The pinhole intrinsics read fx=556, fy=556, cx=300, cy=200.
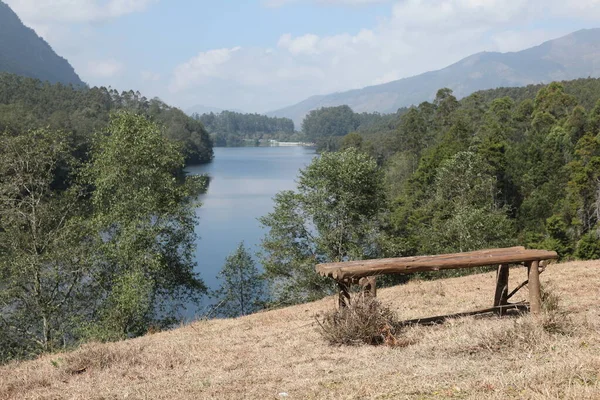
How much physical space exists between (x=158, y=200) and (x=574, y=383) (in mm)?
18504

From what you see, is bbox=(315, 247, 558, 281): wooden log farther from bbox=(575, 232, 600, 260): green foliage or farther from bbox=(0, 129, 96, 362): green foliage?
bbox=(575, 232, 600, 260): green foliage

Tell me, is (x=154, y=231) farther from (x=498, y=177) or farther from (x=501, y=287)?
(x=498, y=177)

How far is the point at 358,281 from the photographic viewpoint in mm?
8820

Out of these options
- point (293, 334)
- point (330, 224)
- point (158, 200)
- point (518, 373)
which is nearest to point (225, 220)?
point (330, 224)

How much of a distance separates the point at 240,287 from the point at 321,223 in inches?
281

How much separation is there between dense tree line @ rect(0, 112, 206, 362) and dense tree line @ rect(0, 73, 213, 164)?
4013 cm

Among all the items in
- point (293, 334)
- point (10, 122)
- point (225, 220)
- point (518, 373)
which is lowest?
point (225, 220)

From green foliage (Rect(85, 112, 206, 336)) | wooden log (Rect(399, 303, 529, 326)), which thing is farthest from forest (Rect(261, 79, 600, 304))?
wooden log (Rect(399, 303, 529, 326))

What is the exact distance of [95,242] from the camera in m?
20.8

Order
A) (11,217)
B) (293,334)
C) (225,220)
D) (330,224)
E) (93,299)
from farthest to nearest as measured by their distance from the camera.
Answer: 1. (225,220)
2. (330,224)
3. (93,299)
4. (11,217)
5. (293,334)

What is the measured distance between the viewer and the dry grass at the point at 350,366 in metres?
5.86

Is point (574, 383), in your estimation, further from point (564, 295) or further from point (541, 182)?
point (541, 182)

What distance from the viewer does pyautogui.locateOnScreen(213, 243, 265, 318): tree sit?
30.7 m

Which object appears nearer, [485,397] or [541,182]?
[485,397]
